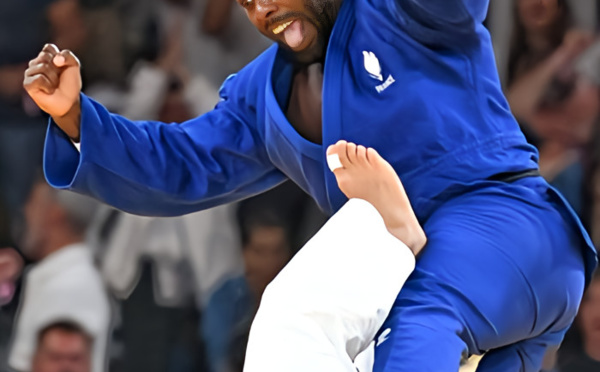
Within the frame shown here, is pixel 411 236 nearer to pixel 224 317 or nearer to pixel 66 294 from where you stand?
pixel 224 317

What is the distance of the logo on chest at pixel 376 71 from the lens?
135 cm

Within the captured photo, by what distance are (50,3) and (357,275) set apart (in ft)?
5.34

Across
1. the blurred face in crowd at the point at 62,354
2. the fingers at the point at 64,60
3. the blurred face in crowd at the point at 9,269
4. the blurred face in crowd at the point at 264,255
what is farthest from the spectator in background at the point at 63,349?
the fingers at the point at 64,60

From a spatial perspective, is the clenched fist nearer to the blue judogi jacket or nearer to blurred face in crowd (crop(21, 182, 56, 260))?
the blue judogi jacket

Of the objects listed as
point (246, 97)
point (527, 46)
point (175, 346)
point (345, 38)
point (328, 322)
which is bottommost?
point (175, 346)

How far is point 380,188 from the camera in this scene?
1255 millimetres

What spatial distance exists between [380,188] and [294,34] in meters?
0.29

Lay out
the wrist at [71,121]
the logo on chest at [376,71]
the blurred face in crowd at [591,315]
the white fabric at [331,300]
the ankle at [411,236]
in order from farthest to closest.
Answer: the blurred face in crowd at [591,315] < the wrist at [71,121] < the logo on chest at [376,71] < the ankle at [411,236] < the white fabric at [331,300]

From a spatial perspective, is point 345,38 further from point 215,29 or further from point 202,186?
point 215,29

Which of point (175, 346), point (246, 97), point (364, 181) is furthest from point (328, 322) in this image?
point (175, 346)

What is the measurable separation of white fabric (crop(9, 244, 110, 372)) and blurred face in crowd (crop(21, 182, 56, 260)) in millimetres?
44

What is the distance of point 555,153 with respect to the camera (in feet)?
7.94

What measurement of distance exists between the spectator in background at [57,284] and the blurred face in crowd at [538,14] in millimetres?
1275

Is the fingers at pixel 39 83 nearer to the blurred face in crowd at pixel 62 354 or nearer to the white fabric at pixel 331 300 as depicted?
the white fabric at pixel 331 300
